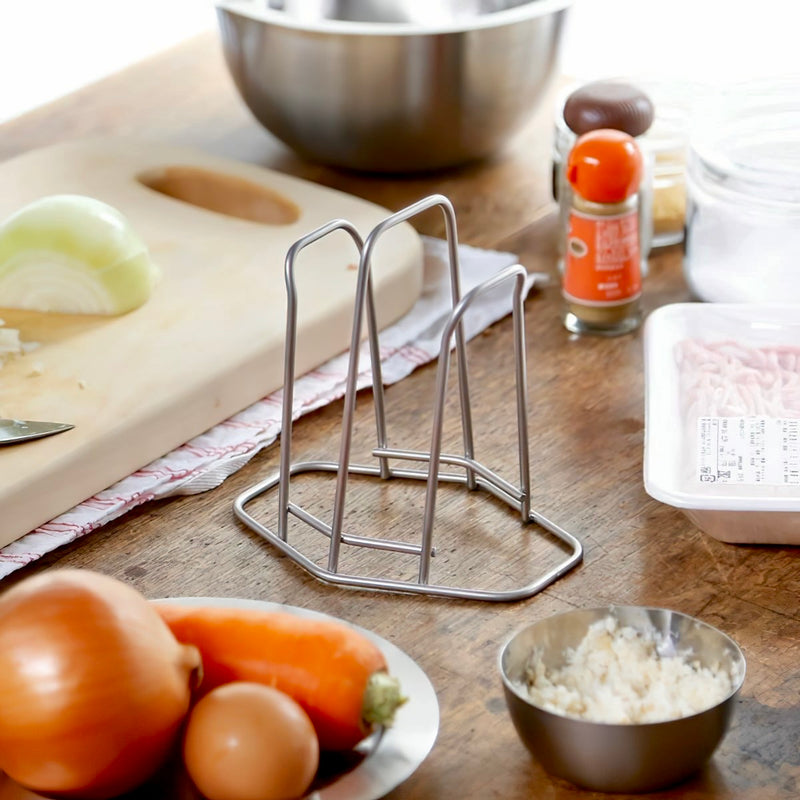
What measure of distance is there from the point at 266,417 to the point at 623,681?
44 centimetres

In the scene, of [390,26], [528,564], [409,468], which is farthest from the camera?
[390,26]

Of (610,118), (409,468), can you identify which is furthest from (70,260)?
(610,118)

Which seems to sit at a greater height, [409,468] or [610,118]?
[610,118]

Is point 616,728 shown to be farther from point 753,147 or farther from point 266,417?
point 753,147

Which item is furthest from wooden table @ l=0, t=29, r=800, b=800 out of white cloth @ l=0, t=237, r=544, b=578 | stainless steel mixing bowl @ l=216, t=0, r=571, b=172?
stainless steel mixing bowl @ l=216, t=0, r=571, b=172

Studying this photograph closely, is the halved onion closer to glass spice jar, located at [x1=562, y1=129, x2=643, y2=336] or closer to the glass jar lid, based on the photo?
glass spice jar, located at [x1=562, y1=129, x2=643, y2=336]

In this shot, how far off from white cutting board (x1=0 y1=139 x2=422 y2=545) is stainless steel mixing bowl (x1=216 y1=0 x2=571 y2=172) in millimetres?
77

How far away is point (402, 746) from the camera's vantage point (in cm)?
62

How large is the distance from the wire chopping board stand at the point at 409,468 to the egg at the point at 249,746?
23cm

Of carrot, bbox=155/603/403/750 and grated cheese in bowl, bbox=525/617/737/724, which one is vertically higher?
carrot, bbox=155/603/403/750

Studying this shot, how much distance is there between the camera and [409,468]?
950 millimetres

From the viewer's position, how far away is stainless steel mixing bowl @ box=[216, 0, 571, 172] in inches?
47.4

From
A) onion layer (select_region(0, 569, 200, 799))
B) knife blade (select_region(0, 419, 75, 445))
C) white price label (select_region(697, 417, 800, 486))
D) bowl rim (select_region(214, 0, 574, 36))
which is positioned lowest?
knife blade (select_region(0, 419, 75, 445))

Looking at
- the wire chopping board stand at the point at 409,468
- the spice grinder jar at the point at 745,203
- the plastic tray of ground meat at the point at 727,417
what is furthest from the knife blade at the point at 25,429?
the spice grinder jar at the point at 745,203
